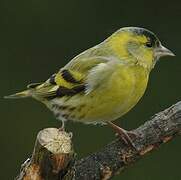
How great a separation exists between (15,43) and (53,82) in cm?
226

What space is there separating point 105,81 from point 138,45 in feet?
1.06

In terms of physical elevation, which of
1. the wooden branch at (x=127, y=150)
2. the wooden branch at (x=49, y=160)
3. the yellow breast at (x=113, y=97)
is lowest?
the wooden branch at (x=127, y=150)

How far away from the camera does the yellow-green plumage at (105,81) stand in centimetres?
395

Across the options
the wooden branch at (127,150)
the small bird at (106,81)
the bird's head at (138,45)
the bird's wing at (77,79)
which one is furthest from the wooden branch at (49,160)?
the bird's head at (138,45)

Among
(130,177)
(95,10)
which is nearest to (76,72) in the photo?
(130,177)

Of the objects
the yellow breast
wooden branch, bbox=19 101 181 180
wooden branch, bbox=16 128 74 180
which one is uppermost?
wooden branch, bbox=16 128 74 180

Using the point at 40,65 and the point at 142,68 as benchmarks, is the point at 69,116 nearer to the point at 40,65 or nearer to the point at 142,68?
the point at 142,68

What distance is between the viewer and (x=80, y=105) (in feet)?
13.1

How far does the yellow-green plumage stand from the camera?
3.95m

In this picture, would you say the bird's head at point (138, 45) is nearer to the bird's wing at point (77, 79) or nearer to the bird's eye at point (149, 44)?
the bird's eye at point (149, 44)

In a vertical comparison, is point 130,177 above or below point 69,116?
below

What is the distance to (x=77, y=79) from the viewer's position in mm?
4102

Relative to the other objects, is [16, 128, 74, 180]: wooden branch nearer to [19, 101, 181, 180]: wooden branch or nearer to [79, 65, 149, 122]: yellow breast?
[19, 101, 181, 180]: wooden branch

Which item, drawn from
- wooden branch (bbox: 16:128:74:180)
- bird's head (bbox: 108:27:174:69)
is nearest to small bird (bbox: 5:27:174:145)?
bird's head (bbox: 108:27:174:69)
